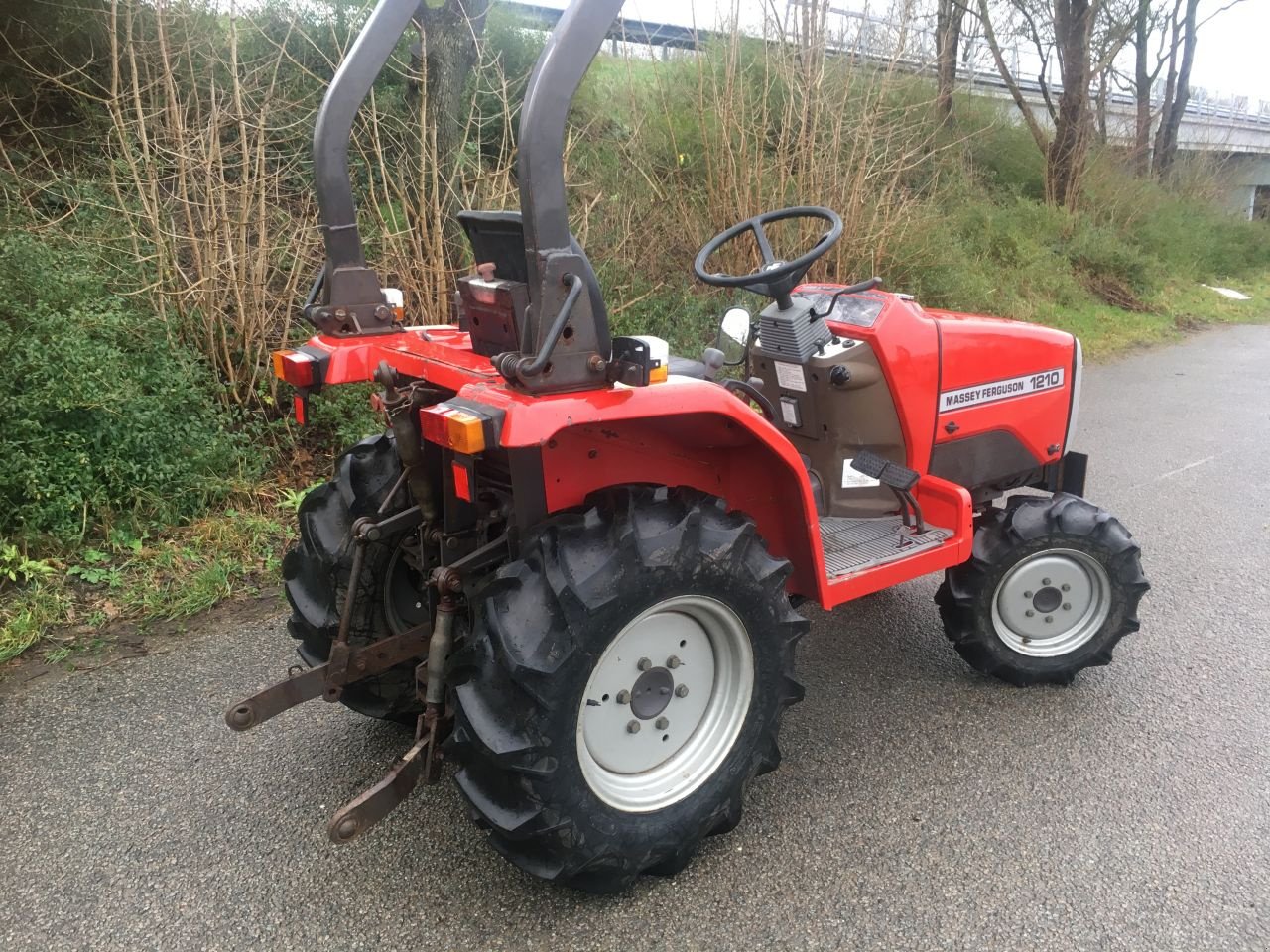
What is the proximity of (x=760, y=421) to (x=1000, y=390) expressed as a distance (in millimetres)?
1397

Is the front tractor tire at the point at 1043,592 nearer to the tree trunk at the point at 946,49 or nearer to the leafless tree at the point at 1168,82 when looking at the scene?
the tree trunk at the point at 946,49

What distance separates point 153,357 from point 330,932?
349 cm

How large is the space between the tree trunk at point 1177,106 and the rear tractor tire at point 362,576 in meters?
19.8

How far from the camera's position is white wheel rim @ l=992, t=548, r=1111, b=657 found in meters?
3.08

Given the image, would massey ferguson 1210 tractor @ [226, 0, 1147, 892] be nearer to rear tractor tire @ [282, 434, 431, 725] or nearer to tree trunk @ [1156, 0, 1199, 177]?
rear tractor tire @ [282, 434, 431, 725]

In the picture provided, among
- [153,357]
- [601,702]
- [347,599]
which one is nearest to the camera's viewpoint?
[601,702]

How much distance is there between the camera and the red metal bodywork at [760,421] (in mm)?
2016

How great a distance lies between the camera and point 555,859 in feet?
6.72

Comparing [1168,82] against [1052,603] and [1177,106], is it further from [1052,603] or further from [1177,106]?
[1052,603]

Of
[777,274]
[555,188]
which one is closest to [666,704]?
[555,188]

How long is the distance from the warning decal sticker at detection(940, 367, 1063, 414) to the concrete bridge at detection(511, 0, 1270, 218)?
1.91 m

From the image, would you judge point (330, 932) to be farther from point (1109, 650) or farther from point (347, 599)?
point (1109, 650)

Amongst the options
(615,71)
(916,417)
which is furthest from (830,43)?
(916,417)

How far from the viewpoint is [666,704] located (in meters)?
2.30
